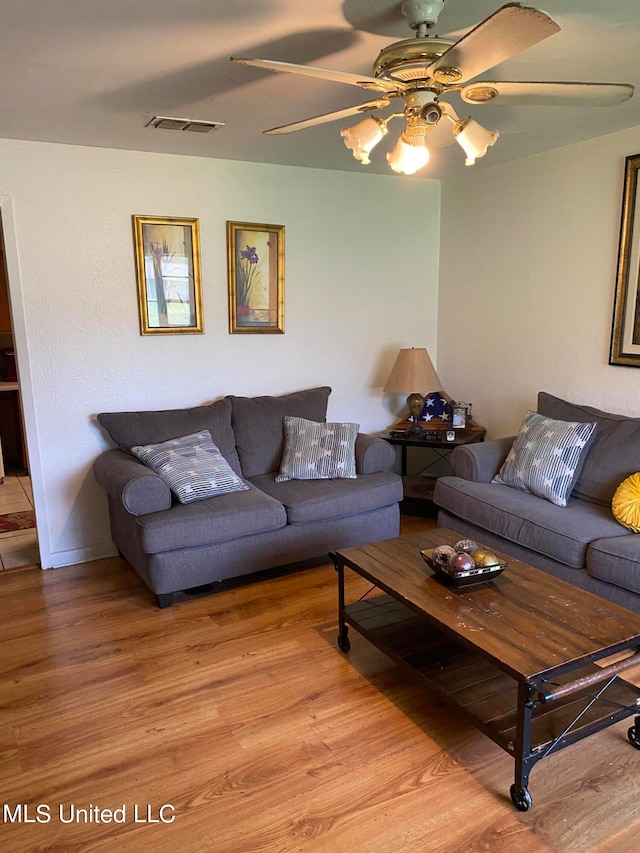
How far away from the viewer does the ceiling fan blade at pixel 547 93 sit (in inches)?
70.9

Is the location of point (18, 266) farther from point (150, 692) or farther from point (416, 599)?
point (416, 599)

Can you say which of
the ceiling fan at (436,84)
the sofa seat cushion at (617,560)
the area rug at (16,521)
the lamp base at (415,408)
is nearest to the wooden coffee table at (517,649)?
the sofa seat cushion at (617,560)

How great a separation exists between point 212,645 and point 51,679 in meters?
0.66

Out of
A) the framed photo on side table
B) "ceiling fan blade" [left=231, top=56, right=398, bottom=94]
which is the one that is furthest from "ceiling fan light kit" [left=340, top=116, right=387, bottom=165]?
the framed photo on side table

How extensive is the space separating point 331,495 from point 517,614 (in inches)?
57.6

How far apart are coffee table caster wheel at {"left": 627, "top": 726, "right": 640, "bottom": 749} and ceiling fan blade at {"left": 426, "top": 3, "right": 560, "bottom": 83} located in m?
2.12

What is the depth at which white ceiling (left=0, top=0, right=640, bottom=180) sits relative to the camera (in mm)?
1845

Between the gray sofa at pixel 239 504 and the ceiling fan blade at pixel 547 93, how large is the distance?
2079mm

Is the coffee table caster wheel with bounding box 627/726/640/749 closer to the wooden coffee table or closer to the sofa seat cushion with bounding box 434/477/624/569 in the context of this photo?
the wooden coffee table

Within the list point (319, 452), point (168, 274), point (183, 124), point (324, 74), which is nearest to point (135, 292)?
point (168, 274)

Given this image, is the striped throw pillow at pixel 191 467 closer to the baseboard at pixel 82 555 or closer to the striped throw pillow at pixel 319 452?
the striped throw pillow at pixel 319 452

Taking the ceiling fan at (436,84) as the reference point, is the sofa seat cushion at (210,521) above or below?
below

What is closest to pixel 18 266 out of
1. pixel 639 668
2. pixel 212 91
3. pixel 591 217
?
pixel 212 91

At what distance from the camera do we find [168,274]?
3.63 meters
